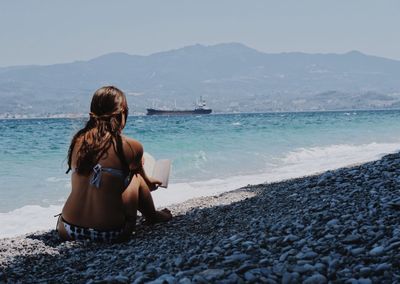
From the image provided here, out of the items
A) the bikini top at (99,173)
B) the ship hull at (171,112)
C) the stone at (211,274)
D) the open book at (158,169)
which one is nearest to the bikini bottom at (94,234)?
the bikini top at (99,173)

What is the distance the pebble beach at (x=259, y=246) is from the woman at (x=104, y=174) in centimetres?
19

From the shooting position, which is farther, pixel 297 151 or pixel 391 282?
pixel 297 151

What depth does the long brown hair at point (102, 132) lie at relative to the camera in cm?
474

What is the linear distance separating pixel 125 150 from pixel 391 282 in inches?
108

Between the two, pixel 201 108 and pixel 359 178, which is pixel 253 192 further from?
pixel 201 108

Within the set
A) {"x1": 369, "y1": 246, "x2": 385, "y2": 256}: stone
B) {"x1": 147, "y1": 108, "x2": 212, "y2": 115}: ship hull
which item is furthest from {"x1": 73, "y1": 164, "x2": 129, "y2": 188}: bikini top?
{"x1": 147, "y1": 108, "x2": 212, "y2": 115}: ship hull

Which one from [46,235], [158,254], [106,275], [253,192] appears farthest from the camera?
[253,192]

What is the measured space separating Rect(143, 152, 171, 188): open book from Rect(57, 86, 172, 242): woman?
52 cm

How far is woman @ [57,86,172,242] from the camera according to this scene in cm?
477

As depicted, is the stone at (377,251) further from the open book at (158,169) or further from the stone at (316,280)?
the open book at (158,169)

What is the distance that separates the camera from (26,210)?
9.95 meters

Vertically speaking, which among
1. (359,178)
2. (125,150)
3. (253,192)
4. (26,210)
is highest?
(125,150)

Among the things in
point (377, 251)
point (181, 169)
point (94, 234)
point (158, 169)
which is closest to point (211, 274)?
point (377, 251)

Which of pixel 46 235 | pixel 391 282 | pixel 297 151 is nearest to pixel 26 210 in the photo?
pixel 46 235
